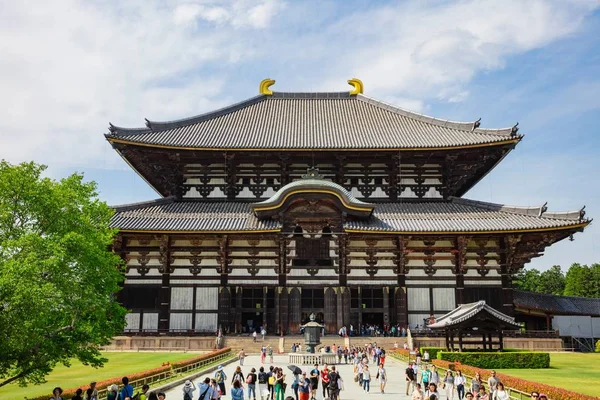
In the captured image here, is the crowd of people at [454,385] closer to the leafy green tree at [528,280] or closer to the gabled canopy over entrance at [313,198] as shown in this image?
the gabled canopy over entrance at [313,198]

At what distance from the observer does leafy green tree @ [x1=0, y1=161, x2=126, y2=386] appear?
59.4 ft

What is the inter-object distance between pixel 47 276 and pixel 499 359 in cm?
2420

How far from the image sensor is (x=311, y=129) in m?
53.4

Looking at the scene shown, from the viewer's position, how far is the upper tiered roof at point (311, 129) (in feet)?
155

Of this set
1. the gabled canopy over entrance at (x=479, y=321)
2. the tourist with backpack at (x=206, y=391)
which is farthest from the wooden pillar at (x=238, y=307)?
the tourist with backpack at (x=206, y=391)

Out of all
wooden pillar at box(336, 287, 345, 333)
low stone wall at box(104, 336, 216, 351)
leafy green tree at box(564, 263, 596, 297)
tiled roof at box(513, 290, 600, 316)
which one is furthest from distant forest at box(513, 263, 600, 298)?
low stone wall at box(104, 336, 216, 351)

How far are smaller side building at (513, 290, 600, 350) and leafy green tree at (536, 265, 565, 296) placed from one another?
6045cm

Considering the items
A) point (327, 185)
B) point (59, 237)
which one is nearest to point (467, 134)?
point (327, 185)

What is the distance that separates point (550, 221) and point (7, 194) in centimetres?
3652

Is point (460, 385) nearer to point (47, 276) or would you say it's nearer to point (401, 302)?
point (47, 276)

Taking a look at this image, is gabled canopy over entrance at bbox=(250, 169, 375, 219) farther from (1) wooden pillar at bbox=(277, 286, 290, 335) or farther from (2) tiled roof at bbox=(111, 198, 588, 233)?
(1) wooden pillar at bbox=(277, 286, 290, 335)

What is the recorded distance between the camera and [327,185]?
4303 cm

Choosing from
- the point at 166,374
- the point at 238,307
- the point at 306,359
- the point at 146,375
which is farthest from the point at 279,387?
the point at 238,307

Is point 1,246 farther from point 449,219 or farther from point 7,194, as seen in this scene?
point 449,219
